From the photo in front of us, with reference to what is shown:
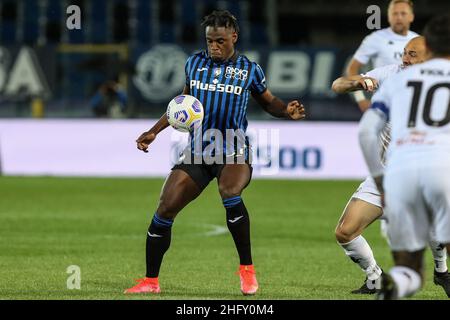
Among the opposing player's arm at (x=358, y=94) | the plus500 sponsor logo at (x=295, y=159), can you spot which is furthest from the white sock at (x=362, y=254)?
the plus500 sponsor logo at (x=295, y=159)

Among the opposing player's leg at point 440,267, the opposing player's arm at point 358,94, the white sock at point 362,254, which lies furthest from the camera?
the opposing player's arm at point 358,94

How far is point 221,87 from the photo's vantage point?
28.1ft

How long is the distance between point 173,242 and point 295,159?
8.55 metres

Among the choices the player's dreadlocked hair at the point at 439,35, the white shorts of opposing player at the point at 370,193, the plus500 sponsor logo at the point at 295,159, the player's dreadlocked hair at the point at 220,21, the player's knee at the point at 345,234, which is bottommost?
the plus500 sponsor logo at the point at 295,159

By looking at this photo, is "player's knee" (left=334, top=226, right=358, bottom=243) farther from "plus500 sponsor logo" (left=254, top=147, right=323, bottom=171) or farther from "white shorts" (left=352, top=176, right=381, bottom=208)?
"plus500 sponsor logo" (left=254, top=147, right=323, bottom=171)

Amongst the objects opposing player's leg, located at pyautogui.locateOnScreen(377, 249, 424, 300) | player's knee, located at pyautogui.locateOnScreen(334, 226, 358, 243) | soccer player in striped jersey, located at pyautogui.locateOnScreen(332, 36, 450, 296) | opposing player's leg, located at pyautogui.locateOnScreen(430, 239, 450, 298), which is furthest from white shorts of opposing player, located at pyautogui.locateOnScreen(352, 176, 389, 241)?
opposing player's leg, located at pyautogui.locateOnScreen(377, 249, 424, 300)

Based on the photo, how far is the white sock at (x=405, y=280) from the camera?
19.6ft

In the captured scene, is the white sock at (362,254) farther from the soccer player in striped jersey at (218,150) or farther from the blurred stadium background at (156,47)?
the blurred stadium background at (156,47)

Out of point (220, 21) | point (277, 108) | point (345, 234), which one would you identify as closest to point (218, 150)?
point (277, 108)

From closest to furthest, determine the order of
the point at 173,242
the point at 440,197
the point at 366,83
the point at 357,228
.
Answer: the point at 440,197 < the point at 366,83 < the point at 357,228 < the point at 173,242

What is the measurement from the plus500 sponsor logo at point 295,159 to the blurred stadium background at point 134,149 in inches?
1.0

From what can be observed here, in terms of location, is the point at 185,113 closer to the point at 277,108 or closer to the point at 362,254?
the point at 277,108

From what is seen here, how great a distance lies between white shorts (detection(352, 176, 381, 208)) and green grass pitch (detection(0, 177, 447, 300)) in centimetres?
75

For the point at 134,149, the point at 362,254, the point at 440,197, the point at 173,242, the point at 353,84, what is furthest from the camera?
the point at 134,149
